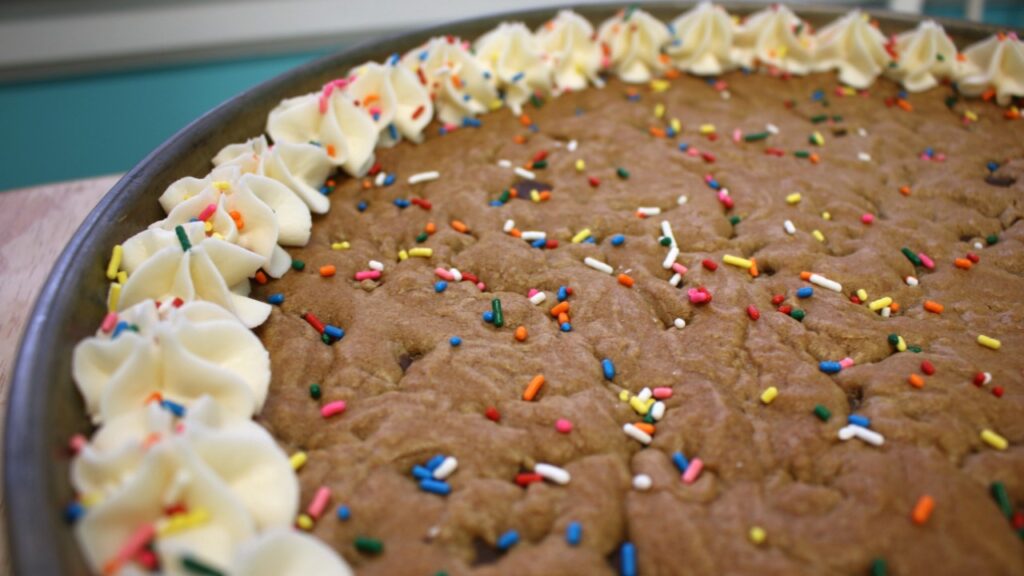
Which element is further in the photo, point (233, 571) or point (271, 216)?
point (271, 216)

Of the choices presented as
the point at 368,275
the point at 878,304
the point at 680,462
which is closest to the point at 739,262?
the point at 878,304

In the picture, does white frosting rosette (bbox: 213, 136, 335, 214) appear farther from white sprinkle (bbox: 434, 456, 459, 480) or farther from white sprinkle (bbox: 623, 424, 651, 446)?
white sprinkle (bbox: 623, 424, 651, 446)

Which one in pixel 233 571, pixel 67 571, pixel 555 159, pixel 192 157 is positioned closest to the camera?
pixel 67 571

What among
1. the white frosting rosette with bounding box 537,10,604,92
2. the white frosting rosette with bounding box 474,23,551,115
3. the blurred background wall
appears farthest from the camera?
the blurred background wall

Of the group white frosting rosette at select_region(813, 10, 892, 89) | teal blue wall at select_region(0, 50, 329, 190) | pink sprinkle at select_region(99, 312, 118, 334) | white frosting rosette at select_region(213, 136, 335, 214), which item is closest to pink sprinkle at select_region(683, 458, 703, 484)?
pink sprinkle at select_region(99, 312, 118, 334)

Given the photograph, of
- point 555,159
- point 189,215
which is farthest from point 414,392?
point 555,159

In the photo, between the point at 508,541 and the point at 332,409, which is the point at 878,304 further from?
the point at 332,409

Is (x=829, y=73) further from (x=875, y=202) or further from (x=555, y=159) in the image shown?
(x=555, y=159)
